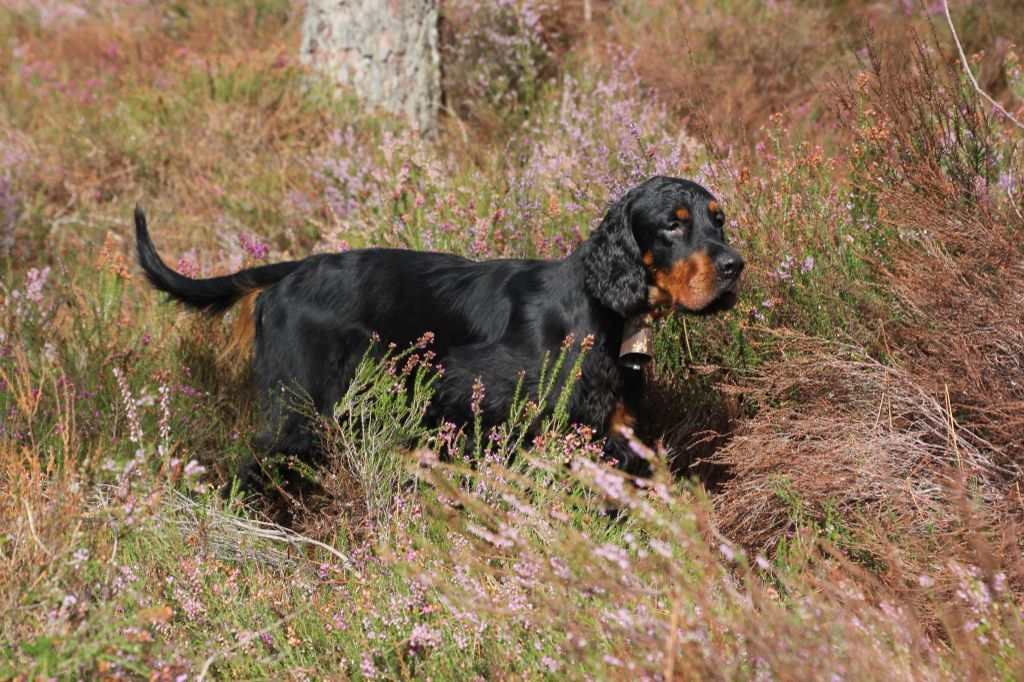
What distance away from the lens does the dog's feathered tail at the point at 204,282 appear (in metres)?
3.64

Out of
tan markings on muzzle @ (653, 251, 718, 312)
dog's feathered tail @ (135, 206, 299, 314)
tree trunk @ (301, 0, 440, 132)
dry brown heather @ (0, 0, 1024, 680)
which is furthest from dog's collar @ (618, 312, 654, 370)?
tree trunk @ (301, 0, 440, 132)

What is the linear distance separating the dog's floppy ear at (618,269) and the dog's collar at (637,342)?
65 millimetres

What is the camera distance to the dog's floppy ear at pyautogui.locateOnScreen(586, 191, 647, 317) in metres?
3.27

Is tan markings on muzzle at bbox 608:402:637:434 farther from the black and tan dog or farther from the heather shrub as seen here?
the heather shrub

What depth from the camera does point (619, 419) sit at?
3373 millimetres

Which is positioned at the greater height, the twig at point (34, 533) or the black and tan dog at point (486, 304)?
the black and tan dog at point (486, 304)

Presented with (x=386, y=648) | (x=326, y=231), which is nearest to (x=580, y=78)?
(x=326, y=231)

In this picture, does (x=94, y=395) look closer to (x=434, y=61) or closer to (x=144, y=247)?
(x=144, y=247)

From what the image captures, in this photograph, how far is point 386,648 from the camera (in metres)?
2.22

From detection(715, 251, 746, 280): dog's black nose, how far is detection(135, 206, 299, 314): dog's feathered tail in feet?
5.39

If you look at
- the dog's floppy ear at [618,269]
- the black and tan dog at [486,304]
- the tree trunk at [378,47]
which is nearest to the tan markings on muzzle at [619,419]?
the black and tan dog at [486,304]

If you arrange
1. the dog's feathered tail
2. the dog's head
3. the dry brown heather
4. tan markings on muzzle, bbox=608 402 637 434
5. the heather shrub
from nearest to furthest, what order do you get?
1. the dry brown heather
2. the dog's head
3. tan markings on muzzle, bbox=608 402 637 434
4. the dog's feathered tail
5. the heather shrub

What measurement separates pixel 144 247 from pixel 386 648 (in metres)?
2.04

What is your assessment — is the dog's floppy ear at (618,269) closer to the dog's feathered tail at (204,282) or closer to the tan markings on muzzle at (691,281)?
the tan markings on muzzle at (691,281)
